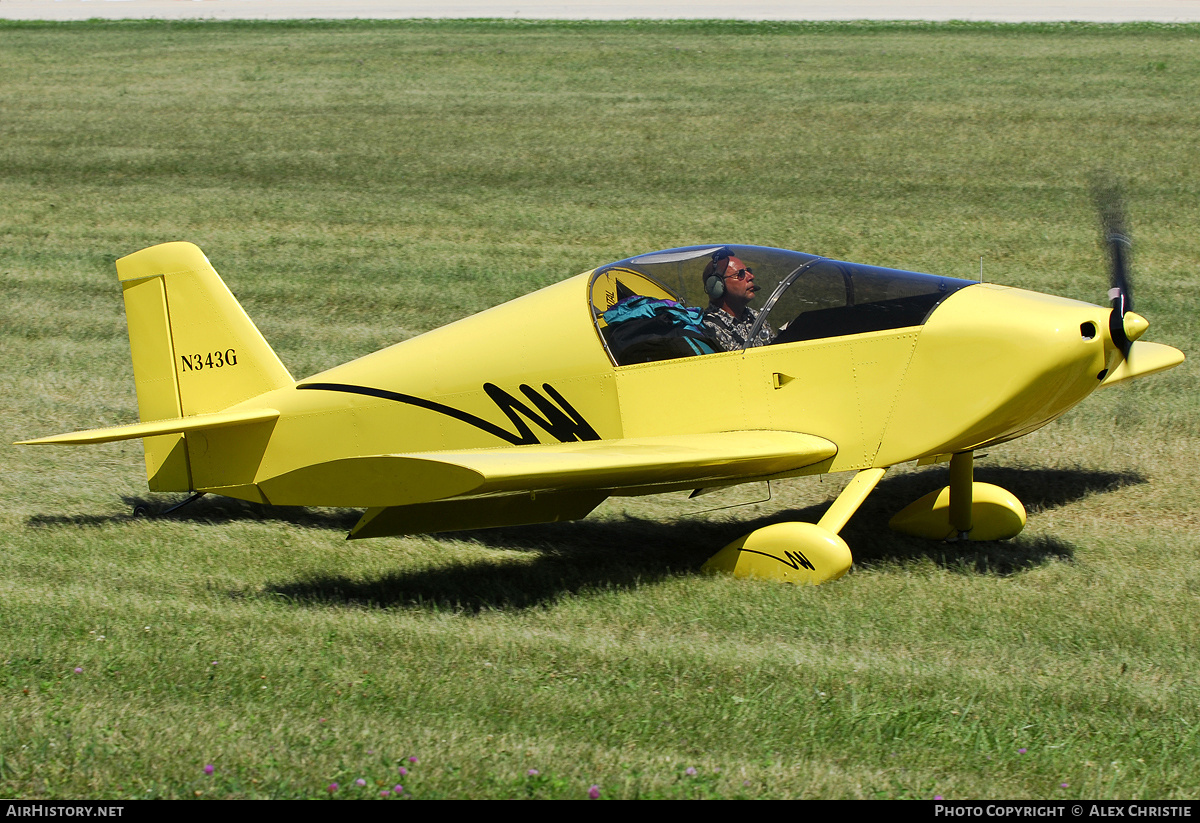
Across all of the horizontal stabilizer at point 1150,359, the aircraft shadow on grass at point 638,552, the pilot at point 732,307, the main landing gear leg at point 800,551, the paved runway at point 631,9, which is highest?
the paved runway at point 631,9

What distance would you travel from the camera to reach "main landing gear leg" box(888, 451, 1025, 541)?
7371mm

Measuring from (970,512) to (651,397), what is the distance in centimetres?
231

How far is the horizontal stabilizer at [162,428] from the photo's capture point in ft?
22.9

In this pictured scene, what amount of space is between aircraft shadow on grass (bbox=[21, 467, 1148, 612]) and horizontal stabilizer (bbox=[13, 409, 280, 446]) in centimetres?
103

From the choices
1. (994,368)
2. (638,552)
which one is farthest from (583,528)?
(994,368)

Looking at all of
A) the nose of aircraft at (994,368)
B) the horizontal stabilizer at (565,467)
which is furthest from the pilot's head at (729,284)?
the nose of aircraft at (994,368)

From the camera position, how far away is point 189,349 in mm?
8352

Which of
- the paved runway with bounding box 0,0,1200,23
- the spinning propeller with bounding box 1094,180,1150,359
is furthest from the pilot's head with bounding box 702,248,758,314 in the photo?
the paved runway with bounding box 0,0,1200,23

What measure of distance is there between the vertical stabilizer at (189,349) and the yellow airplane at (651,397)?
0.02m

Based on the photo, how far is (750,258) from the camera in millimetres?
7195

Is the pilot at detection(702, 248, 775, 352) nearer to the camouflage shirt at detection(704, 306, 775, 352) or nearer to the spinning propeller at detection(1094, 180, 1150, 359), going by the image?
the camouflage shirt at detection(704, 306, 775, 352)

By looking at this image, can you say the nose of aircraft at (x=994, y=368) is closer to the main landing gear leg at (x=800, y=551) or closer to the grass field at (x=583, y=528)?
the main landing gear leg at (x=800, y=551)

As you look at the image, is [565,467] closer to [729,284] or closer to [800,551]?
[800,551]

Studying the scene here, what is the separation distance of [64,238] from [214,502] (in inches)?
358
